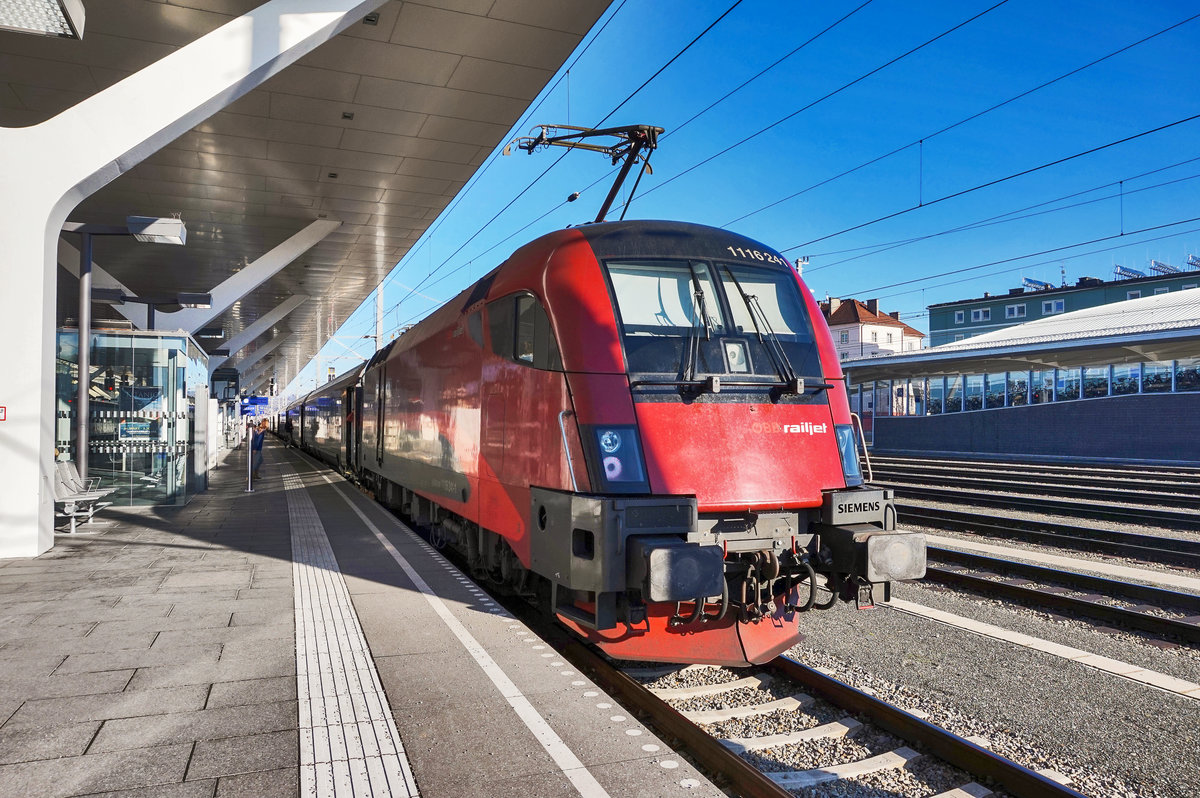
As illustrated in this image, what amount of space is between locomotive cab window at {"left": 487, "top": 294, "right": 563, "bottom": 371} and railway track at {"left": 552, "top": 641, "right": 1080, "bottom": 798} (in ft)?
7.13

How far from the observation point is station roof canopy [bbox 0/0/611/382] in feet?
34.2

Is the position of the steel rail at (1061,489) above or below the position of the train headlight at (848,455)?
below

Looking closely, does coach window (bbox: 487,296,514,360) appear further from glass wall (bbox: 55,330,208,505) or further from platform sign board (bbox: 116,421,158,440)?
platform sign board (bbox: 116,421,158,440)

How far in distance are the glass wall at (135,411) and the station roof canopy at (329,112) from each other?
3926mm

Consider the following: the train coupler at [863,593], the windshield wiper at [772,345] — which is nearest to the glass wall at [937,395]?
the windshield wiper at [772,345]

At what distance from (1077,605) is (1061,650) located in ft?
4.37

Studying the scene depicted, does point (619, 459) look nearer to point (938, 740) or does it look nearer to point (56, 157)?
point (938, 740)

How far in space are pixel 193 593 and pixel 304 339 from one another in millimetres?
43227

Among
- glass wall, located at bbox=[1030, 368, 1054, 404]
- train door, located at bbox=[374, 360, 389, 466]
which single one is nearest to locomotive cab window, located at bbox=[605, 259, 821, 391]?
train door, located at bbox=[374, 360, 389, 466]

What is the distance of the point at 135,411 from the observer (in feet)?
43.0

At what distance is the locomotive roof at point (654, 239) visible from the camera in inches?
220

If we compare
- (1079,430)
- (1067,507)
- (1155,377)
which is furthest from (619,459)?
(1079,430)

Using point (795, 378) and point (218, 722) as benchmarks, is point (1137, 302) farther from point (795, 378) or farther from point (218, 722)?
point (218, 722)

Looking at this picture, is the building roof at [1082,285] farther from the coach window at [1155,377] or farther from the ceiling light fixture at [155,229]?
the ceiling light fixture at [155,229]
